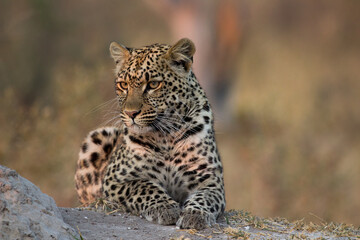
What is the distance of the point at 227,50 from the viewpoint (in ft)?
79.3

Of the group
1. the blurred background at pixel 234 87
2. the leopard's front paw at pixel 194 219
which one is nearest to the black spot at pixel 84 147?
the blurred background at pixel 234 87

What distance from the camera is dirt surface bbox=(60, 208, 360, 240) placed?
698 centimetres

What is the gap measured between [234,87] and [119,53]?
56.2 ft

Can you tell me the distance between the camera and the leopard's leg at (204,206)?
23.9ft

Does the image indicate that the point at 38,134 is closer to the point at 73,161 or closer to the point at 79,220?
the point at 73,161

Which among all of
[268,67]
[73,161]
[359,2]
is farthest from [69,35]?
[359,2]

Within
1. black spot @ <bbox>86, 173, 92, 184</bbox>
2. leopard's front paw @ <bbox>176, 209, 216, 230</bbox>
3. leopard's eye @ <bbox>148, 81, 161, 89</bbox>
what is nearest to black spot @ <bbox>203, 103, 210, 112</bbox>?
leopard's eye @ <bbox>148, 81, 161, 89</bbox>

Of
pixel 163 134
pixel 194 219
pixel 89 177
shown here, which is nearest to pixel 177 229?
pixel 194 219

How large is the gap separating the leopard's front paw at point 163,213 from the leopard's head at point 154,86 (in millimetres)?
1036

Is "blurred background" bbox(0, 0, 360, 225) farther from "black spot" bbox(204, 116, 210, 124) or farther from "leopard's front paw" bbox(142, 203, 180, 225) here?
"leopard's front paw" bbox(142, 203, 180, 225)

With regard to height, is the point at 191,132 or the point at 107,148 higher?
the point at 107,148

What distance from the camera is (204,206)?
25.2 feet

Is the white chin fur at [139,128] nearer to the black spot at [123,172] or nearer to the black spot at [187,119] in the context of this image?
the black spot at [187,119]

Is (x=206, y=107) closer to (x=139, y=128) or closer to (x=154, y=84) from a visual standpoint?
(x=154, y=84)
